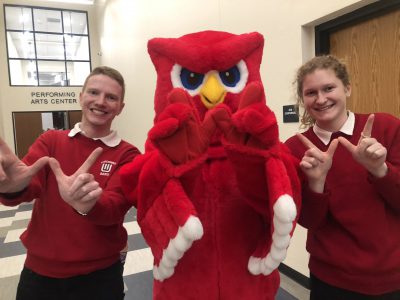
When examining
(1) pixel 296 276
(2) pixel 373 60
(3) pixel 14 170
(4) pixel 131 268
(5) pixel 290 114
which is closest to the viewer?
(3) pixel 14 170

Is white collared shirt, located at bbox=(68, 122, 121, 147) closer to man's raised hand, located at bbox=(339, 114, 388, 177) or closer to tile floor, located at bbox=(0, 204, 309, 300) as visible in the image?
man's raised hand, located at bbox=(339, 114, 388, 177)

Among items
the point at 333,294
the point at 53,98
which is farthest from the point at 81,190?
the point at 53,98

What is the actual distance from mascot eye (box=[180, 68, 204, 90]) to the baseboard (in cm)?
195

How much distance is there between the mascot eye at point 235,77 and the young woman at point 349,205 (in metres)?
0.29

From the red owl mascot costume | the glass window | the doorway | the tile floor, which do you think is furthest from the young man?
the glass window

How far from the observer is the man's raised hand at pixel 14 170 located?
998 mm

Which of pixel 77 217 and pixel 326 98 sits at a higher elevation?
pixel 326 98

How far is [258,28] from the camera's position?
2.47m

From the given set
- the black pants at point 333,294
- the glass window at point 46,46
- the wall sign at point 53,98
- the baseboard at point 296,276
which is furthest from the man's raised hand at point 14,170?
the glass window at point 46,46

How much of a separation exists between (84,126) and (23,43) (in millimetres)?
8482

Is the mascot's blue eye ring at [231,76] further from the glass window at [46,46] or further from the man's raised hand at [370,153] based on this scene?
the glass window at [46,46]

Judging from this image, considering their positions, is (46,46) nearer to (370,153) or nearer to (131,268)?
(131,268)

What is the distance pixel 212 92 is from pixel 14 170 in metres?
0.67

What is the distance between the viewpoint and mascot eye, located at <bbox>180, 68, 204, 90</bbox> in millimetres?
909
